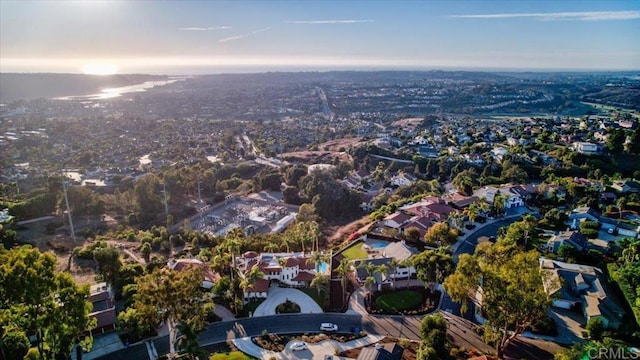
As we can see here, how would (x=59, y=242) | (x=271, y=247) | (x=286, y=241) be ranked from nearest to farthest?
(x=271, y=247)
(x=286, y=241)
(x=59, y=242)

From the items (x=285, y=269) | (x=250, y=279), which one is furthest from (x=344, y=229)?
(x=250, y=279)

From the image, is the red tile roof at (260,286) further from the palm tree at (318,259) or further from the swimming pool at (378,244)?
the swimming pool at (378,244)

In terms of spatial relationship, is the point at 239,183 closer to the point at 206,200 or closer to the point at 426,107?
the point at 206,200

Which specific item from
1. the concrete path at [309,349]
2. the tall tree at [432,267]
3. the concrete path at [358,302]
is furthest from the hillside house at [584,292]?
the concrete path at [358,302]

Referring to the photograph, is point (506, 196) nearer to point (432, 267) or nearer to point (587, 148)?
point (432, 267)

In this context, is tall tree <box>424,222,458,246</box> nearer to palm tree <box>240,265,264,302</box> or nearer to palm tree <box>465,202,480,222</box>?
palm tree <box>465,202,480,222</box>
